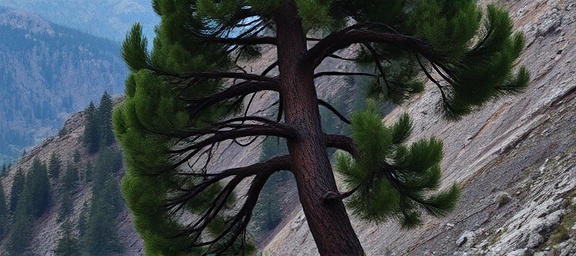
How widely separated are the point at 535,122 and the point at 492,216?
6394 millimetres

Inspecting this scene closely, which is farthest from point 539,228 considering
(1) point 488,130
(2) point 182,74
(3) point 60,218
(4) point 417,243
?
(3) point 60,218

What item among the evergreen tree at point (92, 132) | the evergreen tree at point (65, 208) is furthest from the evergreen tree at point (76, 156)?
the evergreen tree at point (65, 208)

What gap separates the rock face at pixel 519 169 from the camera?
12430 mm

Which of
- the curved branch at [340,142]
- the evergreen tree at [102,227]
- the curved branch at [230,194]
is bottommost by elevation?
the curved branch at [340,142]

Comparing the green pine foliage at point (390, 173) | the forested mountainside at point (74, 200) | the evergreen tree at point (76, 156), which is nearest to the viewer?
the green pine foliage at point (390, 173)

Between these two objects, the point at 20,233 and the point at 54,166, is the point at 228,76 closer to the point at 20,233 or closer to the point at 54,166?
the point at 20,233

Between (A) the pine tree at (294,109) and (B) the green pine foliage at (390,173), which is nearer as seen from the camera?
(B) the green pine foliage at (390,173)

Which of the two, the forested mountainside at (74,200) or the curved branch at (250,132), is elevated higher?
the forested mountainside at (74,200)

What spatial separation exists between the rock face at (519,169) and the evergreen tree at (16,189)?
3785 inches

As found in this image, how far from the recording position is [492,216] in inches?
651

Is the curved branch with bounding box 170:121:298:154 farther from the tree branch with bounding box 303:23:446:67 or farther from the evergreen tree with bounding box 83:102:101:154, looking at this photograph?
the evergreen tree with bounding box 83:102:101:154

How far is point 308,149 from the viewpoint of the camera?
28.3ft

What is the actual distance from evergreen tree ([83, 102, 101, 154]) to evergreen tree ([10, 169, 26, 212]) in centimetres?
1176

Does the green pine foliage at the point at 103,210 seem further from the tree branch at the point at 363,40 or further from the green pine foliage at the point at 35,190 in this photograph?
the tree branch at the point at 363,40
